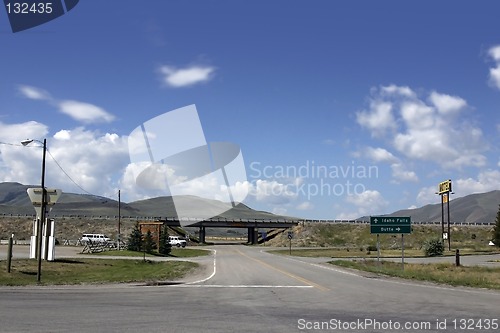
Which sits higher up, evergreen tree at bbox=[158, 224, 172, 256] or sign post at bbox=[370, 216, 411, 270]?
sign post at bbox=[370, 216, 411, 270]

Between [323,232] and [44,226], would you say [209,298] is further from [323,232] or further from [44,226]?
[323,232]

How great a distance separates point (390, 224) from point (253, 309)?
23.5 meters

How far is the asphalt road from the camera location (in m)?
11.4

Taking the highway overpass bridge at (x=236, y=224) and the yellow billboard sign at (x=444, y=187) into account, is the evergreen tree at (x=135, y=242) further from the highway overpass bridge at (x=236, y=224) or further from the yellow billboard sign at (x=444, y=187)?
the highway overpass bridge at (x=236, y=224)

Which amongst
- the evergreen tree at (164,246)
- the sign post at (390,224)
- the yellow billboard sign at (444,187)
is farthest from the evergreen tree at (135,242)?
the yellow billboard sign at (444,187)

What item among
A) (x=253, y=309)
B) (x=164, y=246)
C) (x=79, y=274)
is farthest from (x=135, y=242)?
(x=253, y=309)

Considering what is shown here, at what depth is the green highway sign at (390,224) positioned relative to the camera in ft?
117

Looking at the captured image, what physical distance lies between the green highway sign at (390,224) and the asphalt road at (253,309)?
13815 mm

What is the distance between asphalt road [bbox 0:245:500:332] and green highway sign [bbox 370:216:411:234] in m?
13.8

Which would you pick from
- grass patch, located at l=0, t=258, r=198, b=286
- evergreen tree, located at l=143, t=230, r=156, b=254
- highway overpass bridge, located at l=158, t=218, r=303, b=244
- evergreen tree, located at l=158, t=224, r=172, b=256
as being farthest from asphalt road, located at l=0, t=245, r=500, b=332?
highway overpass bridge, located at l=158, t=218, r=303, b=244

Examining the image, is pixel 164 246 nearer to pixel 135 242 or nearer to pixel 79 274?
pixel 135 242

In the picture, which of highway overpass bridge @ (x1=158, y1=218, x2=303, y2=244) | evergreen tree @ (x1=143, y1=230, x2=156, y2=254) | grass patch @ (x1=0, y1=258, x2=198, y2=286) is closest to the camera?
grass patch @ (x1=0, y1=258, x2=198, y2=286)

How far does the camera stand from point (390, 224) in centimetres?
3603

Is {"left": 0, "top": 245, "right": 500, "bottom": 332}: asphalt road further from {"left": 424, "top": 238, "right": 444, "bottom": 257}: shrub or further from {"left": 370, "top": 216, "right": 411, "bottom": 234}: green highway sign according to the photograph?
{"left": 424, "top": 238, "right": 444, "bottom": 257}: shrub
